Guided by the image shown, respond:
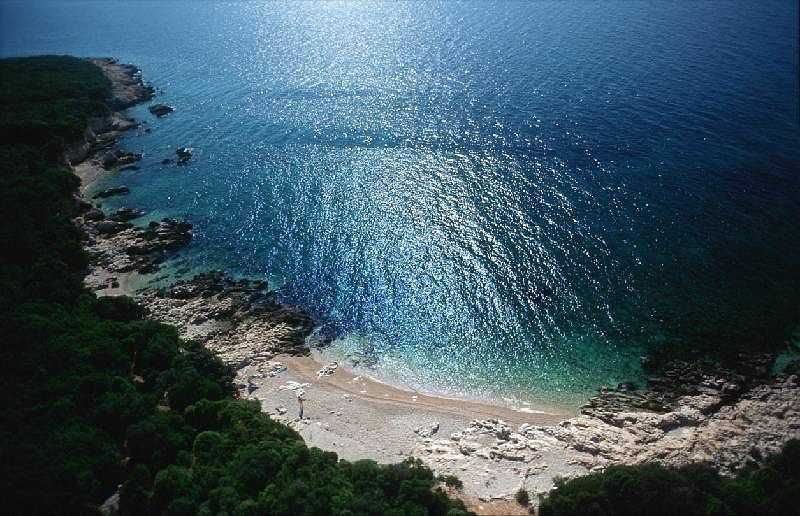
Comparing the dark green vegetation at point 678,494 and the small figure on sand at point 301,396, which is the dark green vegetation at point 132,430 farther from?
the dark green vegetation at point 678,494

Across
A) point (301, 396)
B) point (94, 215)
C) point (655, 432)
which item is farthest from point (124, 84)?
point (655, 432)

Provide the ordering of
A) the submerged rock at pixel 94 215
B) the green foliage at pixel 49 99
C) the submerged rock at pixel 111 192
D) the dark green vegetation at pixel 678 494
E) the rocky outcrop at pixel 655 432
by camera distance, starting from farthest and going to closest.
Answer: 1. the green foliage at pixel 49 99
2. the submerged rock at pixel 111 192
3. the submerged rock at pixel 94 215
4. the rocky outcrop at pixel 655 432
5. the dark green vegetation at pixel 678 494

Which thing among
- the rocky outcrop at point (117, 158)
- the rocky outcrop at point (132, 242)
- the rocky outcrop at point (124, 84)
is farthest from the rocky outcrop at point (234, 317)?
the rocky outcrop at point (124, 84)

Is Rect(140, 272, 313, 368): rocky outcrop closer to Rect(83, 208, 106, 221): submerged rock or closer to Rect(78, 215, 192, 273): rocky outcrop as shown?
Rect(78, 215, 192, 273): rocky outcrop

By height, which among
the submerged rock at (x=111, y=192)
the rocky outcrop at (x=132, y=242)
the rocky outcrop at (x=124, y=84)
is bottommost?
the rocky outcrop at (x=132, y=242)

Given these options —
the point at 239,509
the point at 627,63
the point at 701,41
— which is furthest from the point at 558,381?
the point at 701,41

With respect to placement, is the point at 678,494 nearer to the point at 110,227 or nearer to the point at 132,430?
the point at 132,430

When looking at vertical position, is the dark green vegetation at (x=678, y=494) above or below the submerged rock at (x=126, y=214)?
below
